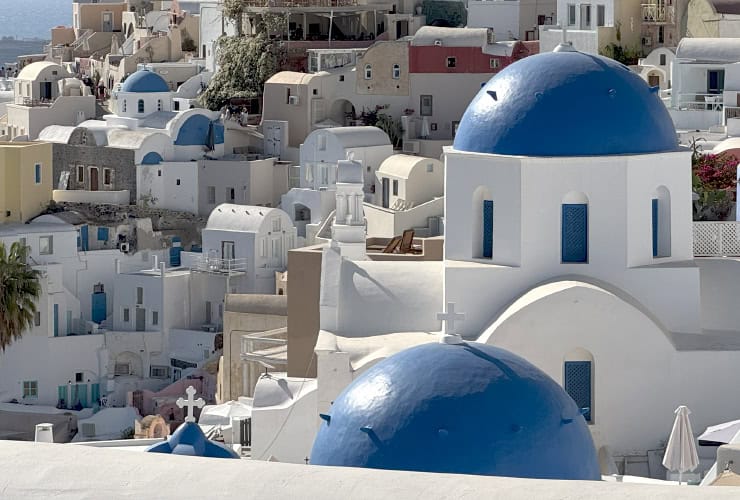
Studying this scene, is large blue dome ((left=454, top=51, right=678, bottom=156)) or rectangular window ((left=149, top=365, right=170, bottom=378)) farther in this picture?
rectangular window ((left=149, top=365, right=170, bottom=378))

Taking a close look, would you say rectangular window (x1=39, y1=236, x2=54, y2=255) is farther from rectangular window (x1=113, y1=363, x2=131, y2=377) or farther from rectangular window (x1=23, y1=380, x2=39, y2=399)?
rectangular window (x1=23, y1=380, x2=39, y2=399)

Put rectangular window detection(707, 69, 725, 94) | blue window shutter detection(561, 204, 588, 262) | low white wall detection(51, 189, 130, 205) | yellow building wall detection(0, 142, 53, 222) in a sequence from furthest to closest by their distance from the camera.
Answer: low white wall detection(51, 189, 130, 205) → yellow building wall detection(0, 142, 53, 222) → rectangular window detection(707, 69, 725, 94) → blue window shutter detection(561, 204, 588, 262)

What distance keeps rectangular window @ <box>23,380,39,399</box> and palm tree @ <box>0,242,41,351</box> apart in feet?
3.14

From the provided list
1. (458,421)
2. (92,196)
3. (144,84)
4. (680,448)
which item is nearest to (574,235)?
(680,448)

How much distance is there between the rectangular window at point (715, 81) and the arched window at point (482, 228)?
961 inches

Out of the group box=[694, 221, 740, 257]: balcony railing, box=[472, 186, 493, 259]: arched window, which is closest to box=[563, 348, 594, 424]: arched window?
box=[472, 186, 493, 259]: arched window

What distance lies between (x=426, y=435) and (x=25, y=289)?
2965 centimetres

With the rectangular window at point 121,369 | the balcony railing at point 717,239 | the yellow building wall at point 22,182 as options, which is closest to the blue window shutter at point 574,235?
the balcony railing at point 717,239

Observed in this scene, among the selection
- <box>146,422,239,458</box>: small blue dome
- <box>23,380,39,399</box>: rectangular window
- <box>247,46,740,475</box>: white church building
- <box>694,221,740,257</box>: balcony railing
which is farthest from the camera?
<box>23,380,39,399</box>: rectangular window

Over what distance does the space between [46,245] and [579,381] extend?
2597cm

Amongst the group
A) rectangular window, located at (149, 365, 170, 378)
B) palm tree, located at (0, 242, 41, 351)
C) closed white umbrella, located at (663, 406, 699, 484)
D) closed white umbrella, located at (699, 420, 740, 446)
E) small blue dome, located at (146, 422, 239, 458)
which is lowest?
rectangular window, located at (149, 365, 170, 378)

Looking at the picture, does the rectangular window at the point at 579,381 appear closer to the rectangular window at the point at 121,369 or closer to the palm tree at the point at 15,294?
the palm tree at the point at 15,294

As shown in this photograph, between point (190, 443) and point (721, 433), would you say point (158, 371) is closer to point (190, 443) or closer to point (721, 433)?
point (721, 433)

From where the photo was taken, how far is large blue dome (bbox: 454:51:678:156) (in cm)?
2481
